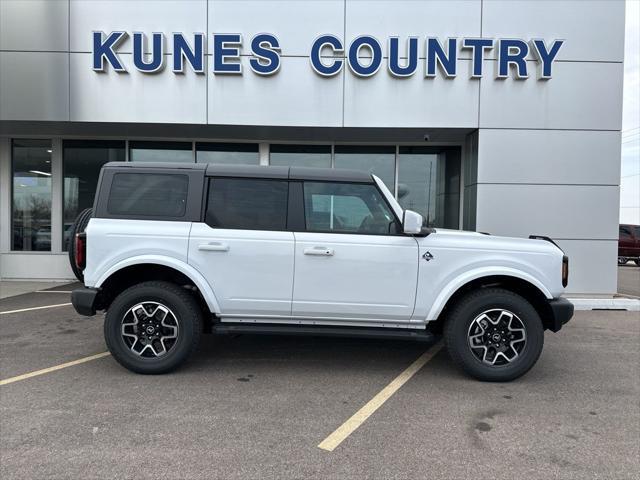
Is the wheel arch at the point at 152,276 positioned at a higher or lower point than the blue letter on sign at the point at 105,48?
lower

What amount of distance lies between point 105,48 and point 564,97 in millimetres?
9030

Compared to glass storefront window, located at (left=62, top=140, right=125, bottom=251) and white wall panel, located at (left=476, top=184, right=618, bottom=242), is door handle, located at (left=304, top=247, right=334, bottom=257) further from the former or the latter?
glass storefront window, located at (left=62, top=140, right=125, bottom=251)

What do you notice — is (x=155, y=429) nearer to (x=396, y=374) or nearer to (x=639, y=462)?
(x=396, y=374)

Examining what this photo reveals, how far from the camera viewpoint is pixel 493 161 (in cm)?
855

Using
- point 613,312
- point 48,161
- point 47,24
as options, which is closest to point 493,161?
point 613,312

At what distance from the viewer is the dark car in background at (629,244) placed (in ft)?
56.5

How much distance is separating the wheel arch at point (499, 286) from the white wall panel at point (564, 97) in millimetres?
5264

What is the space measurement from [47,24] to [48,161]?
329cm

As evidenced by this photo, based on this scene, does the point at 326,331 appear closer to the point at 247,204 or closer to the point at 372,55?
the point at 247,204

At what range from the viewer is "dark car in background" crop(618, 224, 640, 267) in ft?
56.5

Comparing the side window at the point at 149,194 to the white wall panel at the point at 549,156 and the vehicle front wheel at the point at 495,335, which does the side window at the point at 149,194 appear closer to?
the vehicle front wheel at the point at 495,335

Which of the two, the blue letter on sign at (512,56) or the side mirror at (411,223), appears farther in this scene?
the blue letter on sign at (512,56)

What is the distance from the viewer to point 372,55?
A: 839 centimetres

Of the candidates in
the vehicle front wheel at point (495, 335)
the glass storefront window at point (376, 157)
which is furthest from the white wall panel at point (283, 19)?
the vehicle front wheel at point (495, 335)
